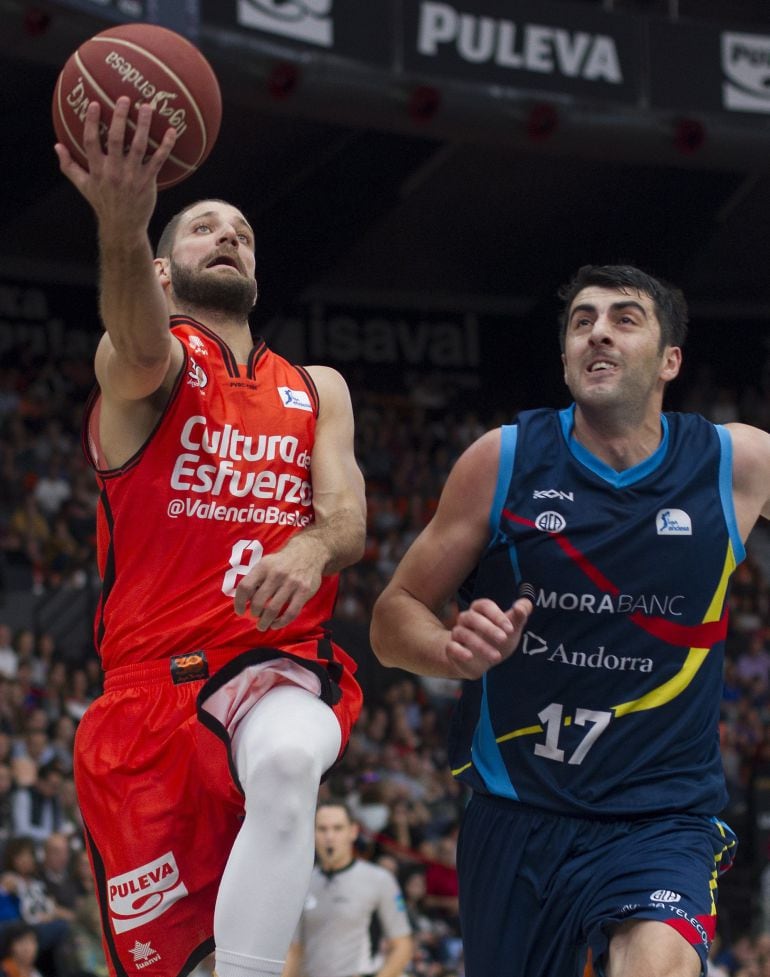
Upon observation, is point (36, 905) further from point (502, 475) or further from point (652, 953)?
point (652, 953)

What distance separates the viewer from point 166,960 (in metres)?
4.25

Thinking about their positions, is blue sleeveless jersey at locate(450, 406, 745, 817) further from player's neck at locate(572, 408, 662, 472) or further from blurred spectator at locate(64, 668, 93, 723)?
blurred spectator at locate(64, 668, 93, 723)

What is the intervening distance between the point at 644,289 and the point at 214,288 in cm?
130

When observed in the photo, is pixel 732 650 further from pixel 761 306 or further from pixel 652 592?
pixel 652 592

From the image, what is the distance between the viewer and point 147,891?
13.8ft

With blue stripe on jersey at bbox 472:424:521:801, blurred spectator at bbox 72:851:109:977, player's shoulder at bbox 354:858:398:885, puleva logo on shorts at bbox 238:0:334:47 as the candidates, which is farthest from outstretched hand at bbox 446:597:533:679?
puleva logo on shorts at bbox 238:0:334:47

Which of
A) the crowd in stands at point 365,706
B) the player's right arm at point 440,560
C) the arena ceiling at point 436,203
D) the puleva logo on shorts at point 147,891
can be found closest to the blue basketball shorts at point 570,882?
the player's right arm at point 440,560

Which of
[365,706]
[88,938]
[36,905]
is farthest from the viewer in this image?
[365,706]

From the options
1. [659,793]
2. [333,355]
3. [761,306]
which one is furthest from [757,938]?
[761,306]

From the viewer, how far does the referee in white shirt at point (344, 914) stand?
8.22m

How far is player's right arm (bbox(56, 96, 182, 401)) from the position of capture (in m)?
3.77

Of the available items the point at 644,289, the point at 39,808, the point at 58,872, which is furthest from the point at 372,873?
the point at 644,289

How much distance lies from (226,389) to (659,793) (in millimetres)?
1686

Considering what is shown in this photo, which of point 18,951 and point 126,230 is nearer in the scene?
point 126,230
